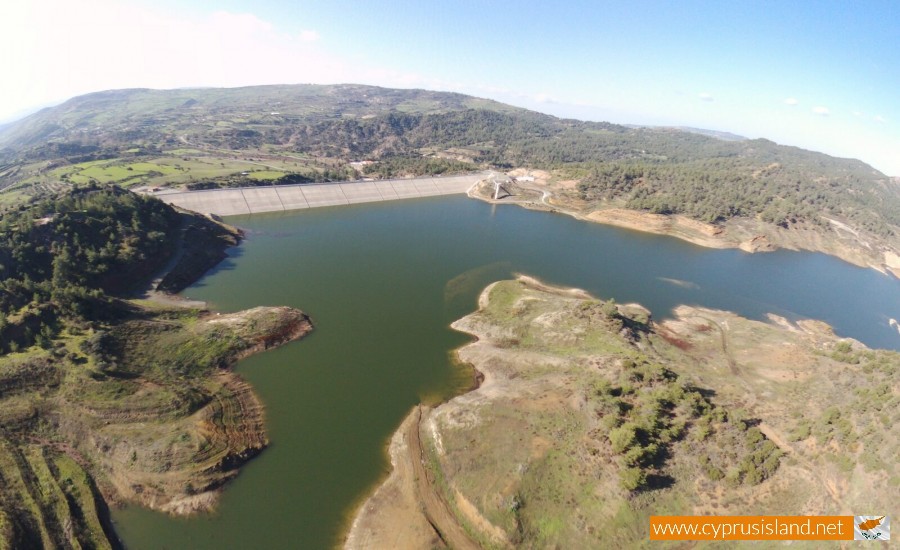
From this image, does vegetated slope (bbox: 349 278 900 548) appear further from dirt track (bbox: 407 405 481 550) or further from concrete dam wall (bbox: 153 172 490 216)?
concrete dam wall (bbox: 153 172 490 216)

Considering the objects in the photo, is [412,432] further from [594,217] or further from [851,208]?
[851,208]

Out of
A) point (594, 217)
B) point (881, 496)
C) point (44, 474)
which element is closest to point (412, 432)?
point (44, 474)

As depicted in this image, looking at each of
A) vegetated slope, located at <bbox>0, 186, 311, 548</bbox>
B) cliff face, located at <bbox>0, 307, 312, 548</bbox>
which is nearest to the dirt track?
cliff face, located at <bbox>0, 307, 312, 548</bbox>

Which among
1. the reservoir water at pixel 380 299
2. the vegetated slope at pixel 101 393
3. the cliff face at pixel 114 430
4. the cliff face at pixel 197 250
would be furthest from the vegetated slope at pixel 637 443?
the cliff face at pixel 197 250

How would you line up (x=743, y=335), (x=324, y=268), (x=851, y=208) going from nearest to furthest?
(x=743, y=335), (x=324, y=268), (x=851, y=208)

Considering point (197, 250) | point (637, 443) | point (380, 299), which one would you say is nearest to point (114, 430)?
point (380, 299)

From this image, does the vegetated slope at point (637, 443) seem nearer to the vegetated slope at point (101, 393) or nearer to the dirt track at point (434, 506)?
the dirt track at point (434, 506)
